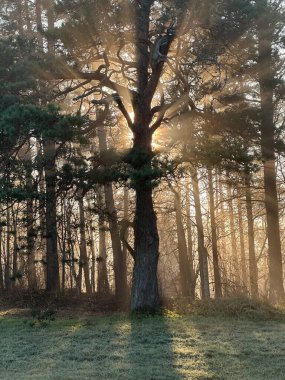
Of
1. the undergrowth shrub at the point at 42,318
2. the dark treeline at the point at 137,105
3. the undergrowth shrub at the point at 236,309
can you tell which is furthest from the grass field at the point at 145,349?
the dark treeline at the point at 137,105

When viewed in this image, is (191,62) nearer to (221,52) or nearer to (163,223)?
(221,52)

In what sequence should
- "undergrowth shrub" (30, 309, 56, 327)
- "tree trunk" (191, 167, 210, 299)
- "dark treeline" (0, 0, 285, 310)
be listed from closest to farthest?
1. "dark treeline" (0, 0, 285, 310)
2. "undergrowth shrub" (30, 309, 56, 327)
3. "tree trunk" (191, 167, 210, 299)

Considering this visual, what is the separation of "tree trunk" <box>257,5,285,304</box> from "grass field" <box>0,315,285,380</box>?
5.16 meters

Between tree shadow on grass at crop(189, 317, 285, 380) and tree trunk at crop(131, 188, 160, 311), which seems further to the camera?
tree trunk at crop(131, 188, 160, 311)

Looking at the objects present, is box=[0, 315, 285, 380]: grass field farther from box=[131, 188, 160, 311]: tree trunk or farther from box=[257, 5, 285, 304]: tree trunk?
box=[257, 5, 285, 304]: tree trunk

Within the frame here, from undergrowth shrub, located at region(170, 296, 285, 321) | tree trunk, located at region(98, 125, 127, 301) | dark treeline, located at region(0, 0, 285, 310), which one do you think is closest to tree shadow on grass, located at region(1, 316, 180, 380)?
undergrowth shrub, located at region(170, 296, 285, 321)

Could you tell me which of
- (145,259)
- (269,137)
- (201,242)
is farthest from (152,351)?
(201,242)

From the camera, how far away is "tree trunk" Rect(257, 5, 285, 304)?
48.9ft

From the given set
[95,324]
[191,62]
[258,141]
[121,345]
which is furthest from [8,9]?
[121,345]

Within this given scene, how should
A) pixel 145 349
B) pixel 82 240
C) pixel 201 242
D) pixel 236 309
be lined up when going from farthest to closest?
1. pixel 201 242
2. pixel 82 240
3. pixel 236 309
4. pixel 145 349

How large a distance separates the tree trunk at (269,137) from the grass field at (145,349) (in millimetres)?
5156

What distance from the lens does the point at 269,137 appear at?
49.4 ft

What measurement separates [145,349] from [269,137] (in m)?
8.19

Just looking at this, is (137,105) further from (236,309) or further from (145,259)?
(236,309)
